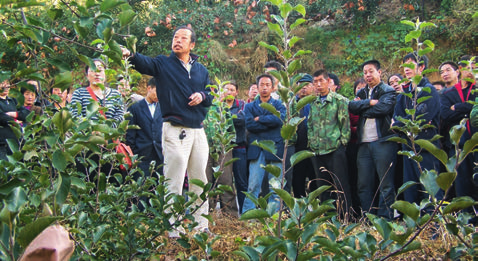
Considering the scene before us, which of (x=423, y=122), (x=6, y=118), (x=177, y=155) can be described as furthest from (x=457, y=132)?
(x=6, y=118)

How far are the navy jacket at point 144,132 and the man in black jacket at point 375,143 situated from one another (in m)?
2.45

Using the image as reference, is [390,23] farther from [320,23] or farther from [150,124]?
[150,124]

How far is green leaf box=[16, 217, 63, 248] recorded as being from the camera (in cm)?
106

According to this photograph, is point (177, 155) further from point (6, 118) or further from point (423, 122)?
point (423, 122)

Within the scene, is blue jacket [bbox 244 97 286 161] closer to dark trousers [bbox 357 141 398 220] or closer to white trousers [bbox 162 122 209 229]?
dark trousers [bbox 357 141 398 220]

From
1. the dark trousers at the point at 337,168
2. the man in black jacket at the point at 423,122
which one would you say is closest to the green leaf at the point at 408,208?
the man in black jacket at the point at 423,122

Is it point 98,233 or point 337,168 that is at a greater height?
point 98,233

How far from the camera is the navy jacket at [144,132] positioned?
5371 millimetres

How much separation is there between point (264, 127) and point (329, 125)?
33.0 inches

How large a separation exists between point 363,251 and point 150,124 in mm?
4112

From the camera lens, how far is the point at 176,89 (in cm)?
412

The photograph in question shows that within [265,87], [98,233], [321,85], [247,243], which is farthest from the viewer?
[265,87]

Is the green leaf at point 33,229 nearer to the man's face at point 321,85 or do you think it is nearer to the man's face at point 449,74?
the man's face at point 321,85

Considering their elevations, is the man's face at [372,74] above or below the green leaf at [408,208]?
above
